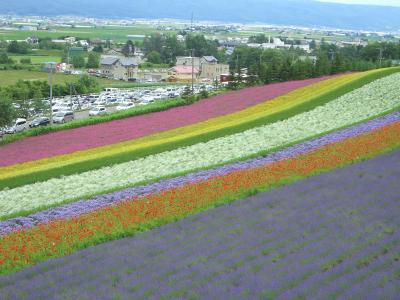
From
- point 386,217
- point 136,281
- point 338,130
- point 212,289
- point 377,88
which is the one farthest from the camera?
point 377,88

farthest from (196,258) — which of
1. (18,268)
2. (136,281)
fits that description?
(18,268)

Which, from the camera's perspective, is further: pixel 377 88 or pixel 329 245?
pixel 377 88

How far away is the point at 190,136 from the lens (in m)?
37.7

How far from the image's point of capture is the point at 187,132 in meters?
41.2

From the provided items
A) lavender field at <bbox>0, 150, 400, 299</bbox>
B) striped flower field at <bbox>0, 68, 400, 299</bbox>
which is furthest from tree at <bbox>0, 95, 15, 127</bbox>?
lavender field at <bbox>0, 150, 400, 299</bbox>

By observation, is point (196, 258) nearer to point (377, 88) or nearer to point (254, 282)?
point (254, 282)

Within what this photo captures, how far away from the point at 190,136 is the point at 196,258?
23645 millimetres

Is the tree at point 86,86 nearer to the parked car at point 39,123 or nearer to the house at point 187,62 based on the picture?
the parked car at point 39,123

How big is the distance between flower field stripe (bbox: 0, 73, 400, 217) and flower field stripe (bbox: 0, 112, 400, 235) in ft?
3.50

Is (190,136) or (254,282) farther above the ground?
(254,282)

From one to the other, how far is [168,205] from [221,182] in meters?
3.49

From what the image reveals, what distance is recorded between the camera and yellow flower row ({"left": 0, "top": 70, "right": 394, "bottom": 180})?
111ft

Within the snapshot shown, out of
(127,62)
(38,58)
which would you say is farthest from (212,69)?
(38,58)

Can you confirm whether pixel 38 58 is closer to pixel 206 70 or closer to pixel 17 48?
pixel 17 48
